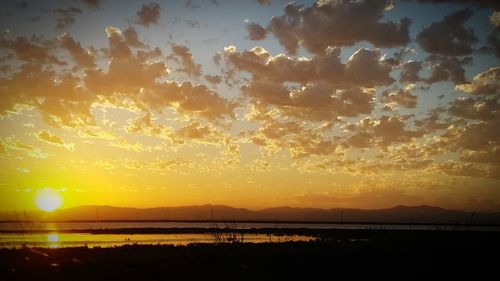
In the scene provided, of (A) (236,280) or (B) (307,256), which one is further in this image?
(B) (307,256)

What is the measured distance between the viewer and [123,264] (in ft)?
80.3

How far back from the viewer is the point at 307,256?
98.2 feet

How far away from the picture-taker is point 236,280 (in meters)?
19.3

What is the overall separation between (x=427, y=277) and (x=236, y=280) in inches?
376

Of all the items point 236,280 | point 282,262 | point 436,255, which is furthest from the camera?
point 436,255

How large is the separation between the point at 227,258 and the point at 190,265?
460cm

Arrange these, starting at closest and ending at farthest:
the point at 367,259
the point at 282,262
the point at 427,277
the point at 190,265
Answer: the point at 427,277
the point at 190,265
the point at 282,262
the point at 367,259

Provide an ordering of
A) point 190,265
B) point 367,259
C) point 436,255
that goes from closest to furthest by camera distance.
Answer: point 190,265 < point 367,259 < point 436,255

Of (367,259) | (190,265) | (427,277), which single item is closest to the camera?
(427,277)

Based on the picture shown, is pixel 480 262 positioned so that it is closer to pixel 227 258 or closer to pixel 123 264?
pixel 227 258

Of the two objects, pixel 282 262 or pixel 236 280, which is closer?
pixel 236 280

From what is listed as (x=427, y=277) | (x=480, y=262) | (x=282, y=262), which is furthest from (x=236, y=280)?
(x=480, y=262)

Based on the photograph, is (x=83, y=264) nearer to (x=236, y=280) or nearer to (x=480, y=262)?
(x=236, y=280)

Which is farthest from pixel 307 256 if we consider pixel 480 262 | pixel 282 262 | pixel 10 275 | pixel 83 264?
pixel 10 275
